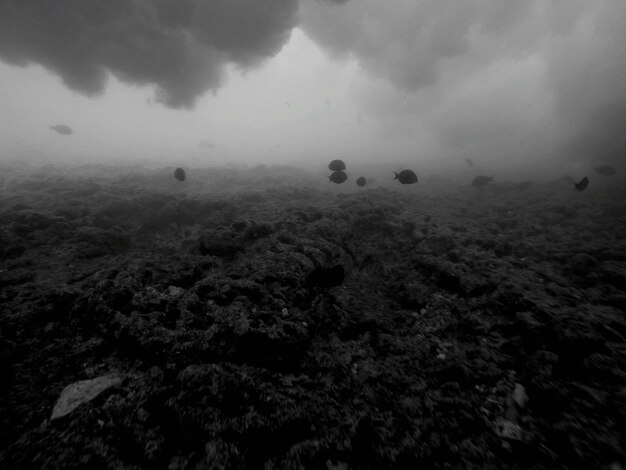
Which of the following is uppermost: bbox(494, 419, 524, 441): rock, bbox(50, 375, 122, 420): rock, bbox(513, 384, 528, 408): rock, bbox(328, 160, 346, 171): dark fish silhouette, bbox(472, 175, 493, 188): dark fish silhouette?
bbox(328, 160, 346, 171): dark fish silhouette

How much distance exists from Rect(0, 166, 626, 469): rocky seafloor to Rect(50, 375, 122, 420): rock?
0.06 feet

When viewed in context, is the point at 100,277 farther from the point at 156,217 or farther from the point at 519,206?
the point at 519,206

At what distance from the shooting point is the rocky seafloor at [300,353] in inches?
78.6

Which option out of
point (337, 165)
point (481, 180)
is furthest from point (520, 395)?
point (481, 180)

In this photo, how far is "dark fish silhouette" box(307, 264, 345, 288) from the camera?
3938 mm

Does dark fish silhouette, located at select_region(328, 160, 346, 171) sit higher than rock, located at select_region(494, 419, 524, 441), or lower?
higher

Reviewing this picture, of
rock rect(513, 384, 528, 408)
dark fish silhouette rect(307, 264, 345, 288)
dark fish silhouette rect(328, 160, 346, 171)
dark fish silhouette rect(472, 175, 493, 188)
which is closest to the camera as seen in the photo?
rock rect(513, 384, 528, 408)

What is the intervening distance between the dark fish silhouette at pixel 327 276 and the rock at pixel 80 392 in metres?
2.35

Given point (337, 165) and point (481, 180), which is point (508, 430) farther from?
point (481, 180)

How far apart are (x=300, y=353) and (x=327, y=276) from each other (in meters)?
1.40

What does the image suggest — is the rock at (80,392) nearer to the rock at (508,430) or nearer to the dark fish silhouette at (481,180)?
the rock at (508,430)

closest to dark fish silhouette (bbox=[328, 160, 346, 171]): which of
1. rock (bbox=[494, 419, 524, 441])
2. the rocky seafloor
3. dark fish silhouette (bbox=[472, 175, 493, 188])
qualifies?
the rocky seafloor

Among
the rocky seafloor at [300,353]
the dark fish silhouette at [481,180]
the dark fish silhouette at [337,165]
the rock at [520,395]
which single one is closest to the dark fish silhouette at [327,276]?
the rocky seafloor at [300,353]

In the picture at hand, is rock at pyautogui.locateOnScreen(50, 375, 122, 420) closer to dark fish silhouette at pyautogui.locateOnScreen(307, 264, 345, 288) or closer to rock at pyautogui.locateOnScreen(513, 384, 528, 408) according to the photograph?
dark fish silhouette at pyautogui.locateOnScreen(307, 264, 345, 288)
